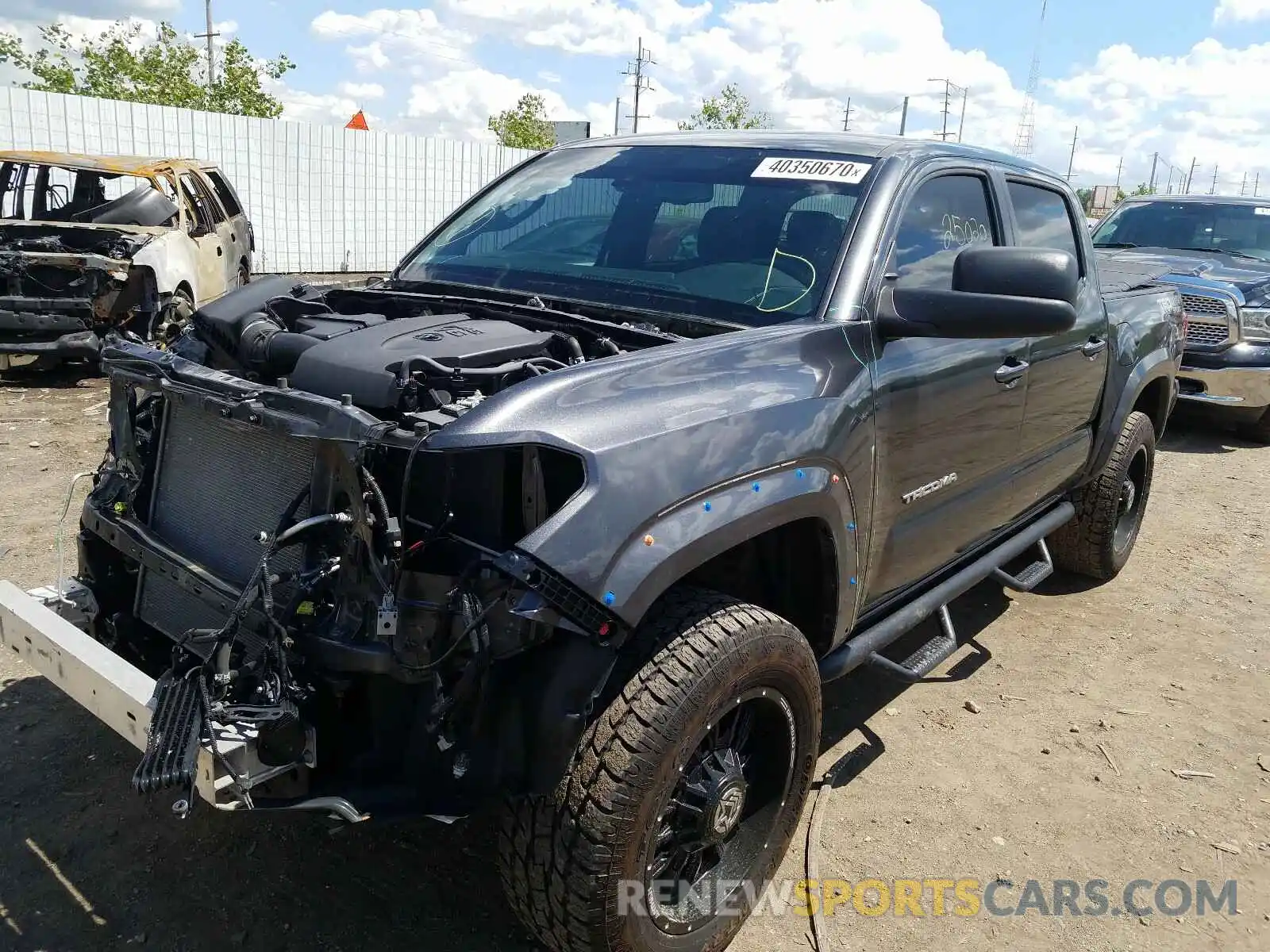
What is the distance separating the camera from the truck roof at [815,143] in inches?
126

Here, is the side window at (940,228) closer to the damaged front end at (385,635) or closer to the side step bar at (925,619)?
the side step bar at (925,619)

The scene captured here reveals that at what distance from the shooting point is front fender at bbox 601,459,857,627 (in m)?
2.01

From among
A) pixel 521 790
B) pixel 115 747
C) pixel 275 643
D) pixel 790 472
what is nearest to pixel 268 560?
pixel 275 643

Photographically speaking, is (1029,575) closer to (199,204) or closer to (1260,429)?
(1260,429)

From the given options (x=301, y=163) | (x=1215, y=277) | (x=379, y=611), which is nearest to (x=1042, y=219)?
(x=379, y=611)

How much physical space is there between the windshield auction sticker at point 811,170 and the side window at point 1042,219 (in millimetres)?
994

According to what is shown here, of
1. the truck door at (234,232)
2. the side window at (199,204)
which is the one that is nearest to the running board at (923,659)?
the side window at (199,204)

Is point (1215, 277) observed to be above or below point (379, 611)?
above

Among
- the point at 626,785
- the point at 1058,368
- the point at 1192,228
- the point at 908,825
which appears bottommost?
the point at 908,825

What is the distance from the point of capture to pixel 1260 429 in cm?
893

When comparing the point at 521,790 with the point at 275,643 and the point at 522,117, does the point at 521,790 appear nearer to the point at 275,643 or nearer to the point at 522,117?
the point at 275,643

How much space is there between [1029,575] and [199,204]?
8.50 meters

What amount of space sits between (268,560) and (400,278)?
1.82 meters

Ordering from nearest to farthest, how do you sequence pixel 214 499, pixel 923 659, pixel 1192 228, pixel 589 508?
pixel 589 508 < pixel 214 499 < pixel 923 659 < pixel 1192 228
